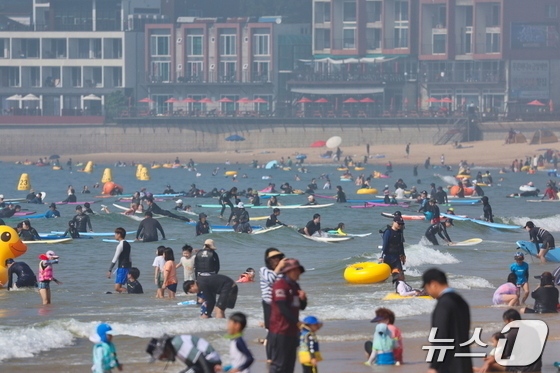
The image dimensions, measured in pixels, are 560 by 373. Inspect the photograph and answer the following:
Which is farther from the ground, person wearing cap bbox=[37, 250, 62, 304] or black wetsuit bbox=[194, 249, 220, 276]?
black wetsuit bbox=[194, 249, 220, 276]

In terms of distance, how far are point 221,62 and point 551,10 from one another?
1271 inches

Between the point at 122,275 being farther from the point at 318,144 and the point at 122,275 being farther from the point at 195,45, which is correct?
the point at 195,45

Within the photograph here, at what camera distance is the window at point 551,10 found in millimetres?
91562

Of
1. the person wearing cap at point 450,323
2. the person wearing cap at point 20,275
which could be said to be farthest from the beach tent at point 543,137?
the person wearing cap at point 450,323

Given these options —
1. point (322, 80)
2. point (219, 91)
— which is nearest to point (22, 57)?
point (219, 91)

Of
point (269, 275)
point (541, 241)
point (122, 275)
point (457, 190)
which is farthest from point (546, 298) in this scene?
point (457, 190)

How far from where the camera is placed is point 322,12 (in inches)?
3814

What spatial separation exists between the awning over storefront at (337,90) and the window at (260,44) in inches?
222

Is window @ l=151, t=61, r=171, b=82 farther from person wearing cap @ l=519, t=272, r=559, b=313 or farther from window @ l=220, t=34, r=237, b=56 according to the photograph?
person wearing cap @ l=519, t=272, r=559, b=313

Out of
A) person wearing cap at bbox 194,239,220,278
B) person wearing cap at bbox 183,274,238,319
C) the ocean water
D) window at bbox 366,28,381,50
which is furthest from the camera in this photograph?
window at bbox 366,28,381,50

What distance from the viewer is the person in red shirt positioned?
952 cm

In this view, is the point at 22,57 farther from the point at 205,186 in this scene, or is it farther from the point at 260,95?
the point at 205,186

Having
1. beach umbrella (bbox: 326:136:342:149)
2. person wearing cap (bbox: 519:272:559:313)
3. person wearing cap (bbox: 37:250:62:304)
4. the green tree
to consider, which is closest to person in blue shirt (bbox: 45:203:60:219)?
person wearing cap (bbox: 37:250:62:304)

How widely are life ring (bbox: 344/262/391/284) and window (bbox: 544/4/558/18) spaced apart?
253 ft
